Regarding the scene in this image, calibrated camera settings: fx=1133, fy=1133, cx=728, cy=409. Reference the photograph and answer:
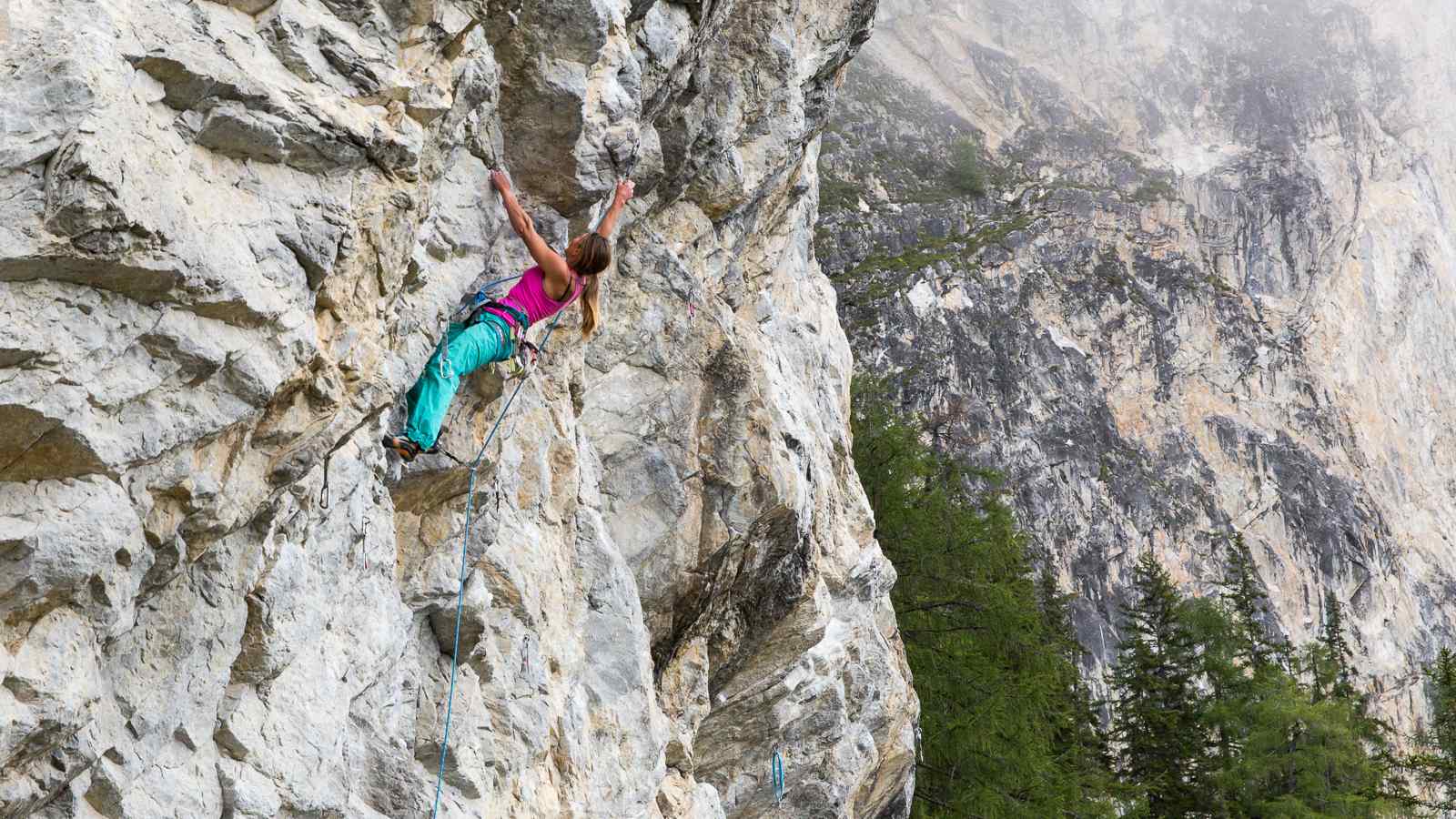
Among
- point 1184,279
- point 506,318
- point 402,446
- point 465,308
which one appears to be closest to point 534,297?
point 506,318

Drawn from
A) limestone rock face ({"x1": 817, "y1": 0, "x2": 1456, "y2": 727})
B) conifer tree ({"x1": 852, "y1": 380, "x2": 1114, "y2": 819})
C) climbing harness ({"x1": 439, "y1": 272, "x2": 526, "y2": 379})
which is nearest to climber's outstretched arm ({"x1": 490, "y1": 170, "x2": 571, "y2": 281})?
climbing harness ({"x1": 439, "y1": 272, "x2": 526, "y2": 379})

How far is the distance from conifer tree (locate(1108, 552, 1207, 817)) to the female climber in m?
19.4

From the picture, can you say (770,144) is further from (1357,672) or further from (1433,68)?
(1433,68)

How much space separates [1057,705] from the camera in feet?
69.2

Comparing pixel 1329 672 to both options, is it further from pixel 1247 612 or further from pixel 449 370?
pixel 449 370

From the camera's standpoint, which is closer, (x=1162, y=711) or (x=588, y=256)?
(x=588, y=256)

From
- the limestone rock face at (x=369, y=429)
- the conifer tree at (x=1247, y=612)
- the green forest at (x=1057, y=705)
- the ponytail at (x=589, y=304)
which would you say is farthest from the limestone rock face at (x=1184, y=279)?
the ponytail at (x=589, y=304)

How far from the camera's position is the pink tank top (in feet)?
19.8

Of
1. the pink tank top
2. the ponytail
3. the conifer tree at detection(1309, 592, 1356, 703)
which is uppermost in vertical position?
the conifer tree at detection(1309, 592, 1356, 703)

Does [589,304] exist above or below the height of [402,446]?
above

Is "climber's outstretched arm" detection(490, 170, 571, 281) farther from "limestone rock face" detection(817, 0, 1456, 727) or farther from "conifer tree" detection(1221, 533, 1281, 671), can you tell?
"limestone rock face" detection(817, 0, 1456, 727)

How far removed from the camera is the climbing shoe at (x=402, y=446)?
524cm

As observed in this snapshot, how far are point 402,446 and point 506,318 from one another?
3.21ft

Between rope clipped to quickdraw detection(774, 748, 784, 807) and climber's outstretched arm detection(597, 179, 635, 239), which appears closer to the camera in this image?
climber's outstretched arm detection(597, 179, 635, 239)
